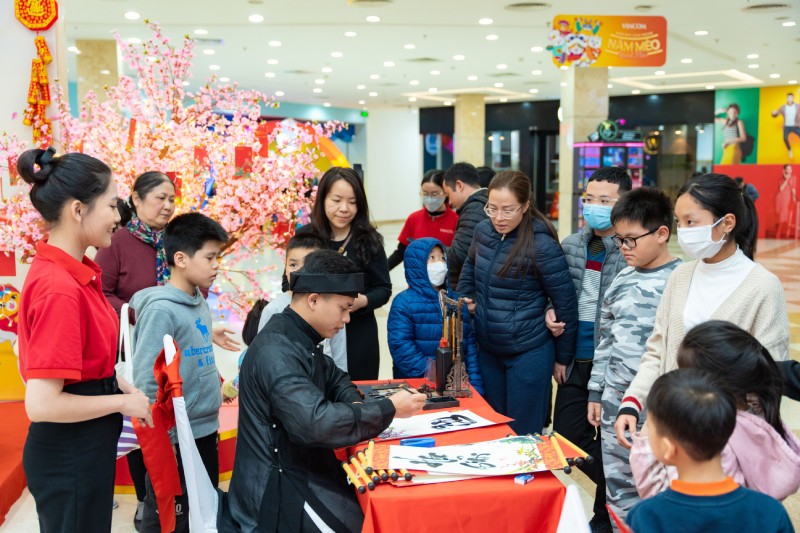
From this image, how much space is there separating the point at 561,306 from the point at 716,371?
1480mm

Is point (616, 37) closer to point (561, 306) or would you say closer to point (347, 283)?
point (561, 306)

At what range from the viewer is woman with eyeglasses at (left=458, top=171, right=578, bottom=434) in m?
3.34

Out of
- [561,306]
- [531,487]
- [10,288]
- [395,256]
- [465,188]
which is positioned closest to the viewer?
[531,487]

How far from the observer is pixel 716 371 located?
6.11 ft

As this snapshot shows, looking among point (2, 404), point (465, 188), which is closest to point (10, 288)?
point (2, 404)

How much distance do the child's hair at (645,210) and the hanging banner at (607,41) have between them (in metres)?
7.09

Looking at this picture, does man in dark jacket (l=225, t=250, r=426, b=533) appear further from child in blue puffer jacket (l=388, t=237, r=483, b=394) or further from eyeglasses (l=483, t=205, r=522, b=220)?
eyeglasses (l=483, t=205, r=522, b=220)

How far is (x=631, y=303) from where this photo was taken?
2850mm

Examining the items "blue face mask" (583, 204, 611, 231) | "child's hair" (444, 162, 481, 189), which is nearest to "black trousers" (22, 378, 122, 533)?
"blue face mask" (583, 204, 611, 231)

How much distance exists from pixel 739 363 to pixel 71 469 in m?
1.76

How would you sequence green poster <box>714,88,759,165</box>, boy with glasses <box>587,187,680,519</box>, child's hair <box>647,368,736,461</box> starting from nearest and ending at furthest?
child's hair <box>647,368,736,461</box>
boy with glasses <box>587,187,680,519</box>
green poster <box>714,88,759,165</box>

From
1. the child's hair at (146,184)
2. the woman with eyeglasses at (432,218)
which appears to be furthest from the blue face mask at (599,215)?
the woman with eyeglasses at (432,218)

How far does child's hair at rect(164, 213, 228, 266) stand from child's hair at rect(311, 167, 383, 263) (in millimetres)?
843

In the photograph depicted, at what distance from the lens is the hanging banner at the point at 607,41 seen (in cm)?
954
